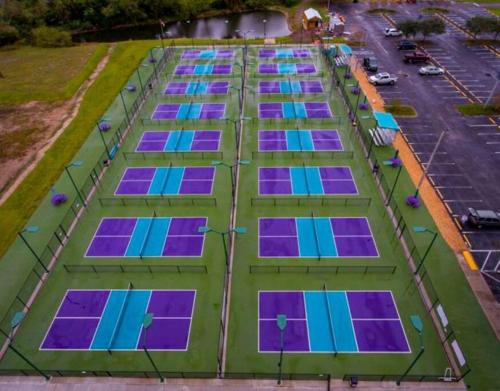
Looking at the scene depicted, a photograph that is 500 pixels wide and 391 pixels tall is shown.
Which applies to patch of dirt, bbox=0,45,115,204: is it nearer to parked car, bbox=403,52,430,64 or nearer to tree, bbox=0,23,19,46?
tree, bbox=0,23,19,46

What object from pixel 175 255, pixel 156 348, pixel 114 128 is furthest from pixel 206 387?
pixel 114 128

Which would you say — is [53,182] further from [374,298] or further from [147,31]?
[147,31]

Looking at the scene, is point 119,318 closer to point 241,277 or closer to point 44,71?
point 241,277

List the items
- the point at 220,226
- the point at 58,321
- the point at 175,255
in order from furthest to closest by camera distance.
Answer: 1. the point at 220,226
2. the point at 175,255
3. the point at 58,321

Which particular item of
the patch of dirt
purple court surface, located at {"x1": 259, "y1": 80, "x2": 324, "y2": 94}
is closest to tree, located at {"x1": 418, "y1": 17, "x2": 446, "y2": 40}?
purple court surface, located at {"x1": 259, "y1": 80, "x2": 324, "y2": 94}

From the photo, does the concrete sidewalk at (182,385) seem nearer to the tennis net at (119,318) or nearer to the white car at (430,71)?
the tennis net at (119,318)

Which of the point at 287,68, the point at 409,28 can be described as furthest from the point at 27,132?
the point at 409,28
